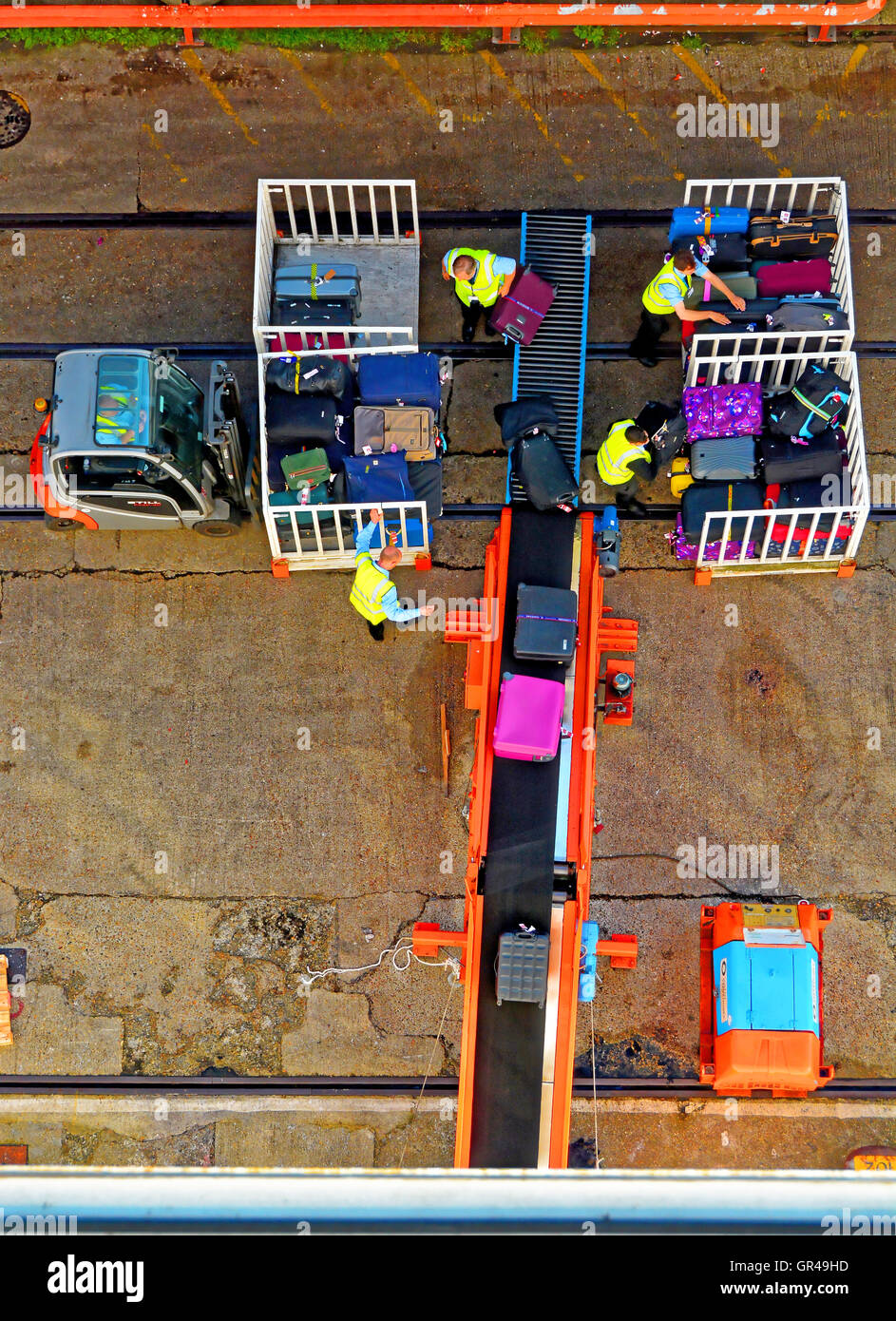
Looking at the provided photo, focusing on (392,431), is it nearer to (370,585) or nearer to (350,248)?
(370,585)

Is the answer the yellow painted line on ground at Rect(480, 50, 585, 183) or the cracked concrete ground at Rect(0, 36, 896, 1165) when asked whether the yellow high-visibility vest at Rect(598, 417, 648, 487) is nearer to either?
the cracked concrete ground at Rect(0, 36, 896, 1165)

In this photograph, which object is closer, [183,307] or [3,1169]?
[3,1169]

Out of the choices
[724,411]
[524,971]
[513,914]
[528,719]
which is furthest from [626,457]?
[524,971]

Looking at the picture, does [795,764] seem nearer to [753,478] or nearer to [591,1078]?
[753,478]

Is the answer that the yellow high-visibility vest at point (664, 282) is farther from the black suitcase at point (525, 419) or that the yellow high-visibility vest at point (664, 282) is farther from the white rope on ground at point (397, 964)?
the white rope on ground at point (397, 964)

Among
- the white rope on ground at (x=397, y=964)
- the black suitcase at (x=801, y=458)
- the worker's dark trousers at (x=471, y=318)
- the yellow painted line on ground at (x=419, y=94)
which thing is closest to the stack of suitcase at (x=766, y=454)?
the black suitcase at (x=801, y=458)
